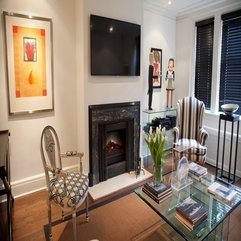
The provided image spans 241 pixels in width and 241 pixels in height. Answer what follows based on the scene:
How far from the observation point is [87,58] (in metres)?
2.49

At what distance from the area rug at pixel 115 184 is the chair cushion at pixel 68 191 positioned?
2.33 ft

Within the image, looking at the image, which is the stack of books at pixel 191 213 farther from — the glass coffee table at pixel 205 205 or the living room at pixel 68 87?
the living room at pixel 68 87

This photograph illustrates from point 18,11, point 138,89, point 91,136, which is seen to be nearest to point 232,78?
point 138,89

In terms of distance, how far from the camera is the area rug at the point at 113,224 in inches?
74.9

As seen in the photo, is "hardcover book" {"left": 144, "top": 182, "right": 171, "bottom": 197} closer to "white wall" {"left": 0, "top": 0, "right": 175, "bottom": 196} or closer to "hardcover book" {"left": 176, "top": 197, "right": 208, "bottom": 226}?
"hardcover book" {"left": 176, "top": 197, "right": 208, "bottom": 226}

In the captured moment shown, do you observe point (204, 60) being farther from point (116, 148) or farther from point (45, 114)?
point (45, 114)

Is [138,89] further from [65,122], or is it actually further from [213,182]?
[213,182]

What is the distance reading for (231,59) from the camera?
3.09 m

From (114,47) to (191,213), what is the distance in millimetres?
2081

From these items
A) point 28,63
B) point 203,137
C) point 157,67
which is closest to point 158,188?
point 203,137

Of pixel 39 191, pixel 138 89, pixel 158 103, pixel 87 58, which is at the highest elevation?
pixel 87 58

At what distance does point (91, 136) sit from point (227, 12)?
8.96 ft

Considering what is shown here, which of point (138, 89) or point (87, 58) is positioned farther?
point (138, 89)

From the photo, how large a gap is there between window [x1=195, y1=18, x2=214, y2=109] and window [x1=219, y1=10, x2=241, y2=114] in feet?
0.77
